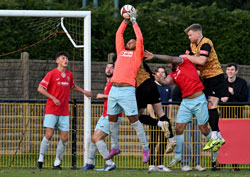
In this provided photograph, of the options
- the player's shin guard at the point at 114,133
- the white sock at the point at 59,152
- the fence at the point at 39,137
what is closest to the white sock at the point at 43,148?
the white sock at the point at 59,152

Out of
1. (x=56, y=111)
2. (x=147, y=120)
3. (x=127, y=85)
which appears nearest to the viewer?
(x=127, y=85)

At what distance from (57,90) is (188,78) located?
244 centimetres

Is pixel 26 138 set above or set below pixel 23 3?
below

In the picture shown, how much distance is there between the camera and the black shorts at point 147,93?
39.1 feet

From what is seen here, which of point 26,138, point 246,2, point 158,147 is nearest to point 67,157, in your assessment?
point 26,138

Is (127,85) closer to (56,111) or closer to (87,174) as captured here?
(87,174)

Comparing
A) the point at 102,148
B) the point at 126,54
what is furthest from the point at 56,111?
the point at 126,54

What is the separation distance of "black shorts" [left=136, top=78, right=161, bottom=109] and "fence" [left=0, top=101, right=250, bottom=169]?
132 centimetres

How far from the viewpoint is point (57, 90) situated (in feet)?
42.0

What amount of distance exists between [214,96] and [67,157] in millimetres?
3210

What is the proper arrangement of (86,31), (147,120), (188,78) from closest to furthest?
(188,78)
(147,120)
(86,31)

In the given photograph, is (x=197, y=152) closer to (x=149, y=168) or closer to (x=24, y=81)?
(x=149, y=168)

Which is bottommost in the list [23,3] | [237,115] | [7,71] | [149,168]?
[149,168]

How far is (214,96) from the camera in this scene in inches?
469
